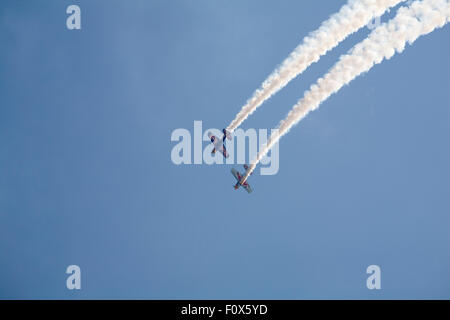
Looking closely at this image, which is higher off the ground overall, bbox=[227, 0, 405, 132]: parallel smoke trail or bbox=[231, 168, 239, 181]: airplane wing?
bbox=[227, 0, 405, 132]: parallel smoke trail

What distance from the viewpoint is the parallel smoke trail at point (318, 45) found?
22188mm

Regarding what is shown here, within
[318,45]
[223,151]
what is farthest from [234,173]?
[318,45]

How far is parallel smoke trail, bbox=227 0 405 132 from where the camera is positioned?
22.2 m

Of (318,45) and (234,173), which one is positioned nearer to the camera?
(318,45)

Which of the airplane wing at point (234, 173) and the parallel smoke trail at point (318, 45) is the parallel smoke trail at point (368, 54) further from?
the airplane wing at point (234, 173)

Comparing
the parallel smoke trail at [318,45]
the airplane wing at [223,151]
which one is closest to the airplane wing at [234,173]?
the airplane wing at [223,151]

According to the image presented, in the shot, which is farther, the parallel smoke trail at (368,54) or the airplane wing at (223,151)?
the airplane wing at (223,151)

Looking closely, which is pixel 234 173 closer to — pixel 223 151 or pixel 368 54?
pixel 223 151

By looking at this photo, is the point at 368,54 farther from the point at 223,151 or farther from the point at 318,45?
the point at 223,151

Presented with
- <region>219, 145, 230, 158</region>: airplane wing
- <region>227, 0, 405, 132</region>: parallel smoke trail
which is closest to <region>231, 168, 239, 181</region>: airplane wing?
<region>219, 145, 230, 158</region>: airplane wing

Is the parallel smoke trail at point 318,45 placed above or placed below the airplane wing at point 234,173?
above

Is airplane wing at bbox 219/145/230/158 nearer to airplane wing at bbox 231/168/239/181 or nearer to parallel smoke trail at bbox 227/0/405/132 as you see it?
airplane wing at bbox 231/168/239/181

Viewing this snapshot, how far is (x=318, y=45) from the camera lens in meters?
24.5

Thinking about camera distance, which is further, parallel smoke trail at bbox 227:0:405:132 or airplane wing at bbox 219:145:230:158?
airplane wing at bbox 219:145:230:158
